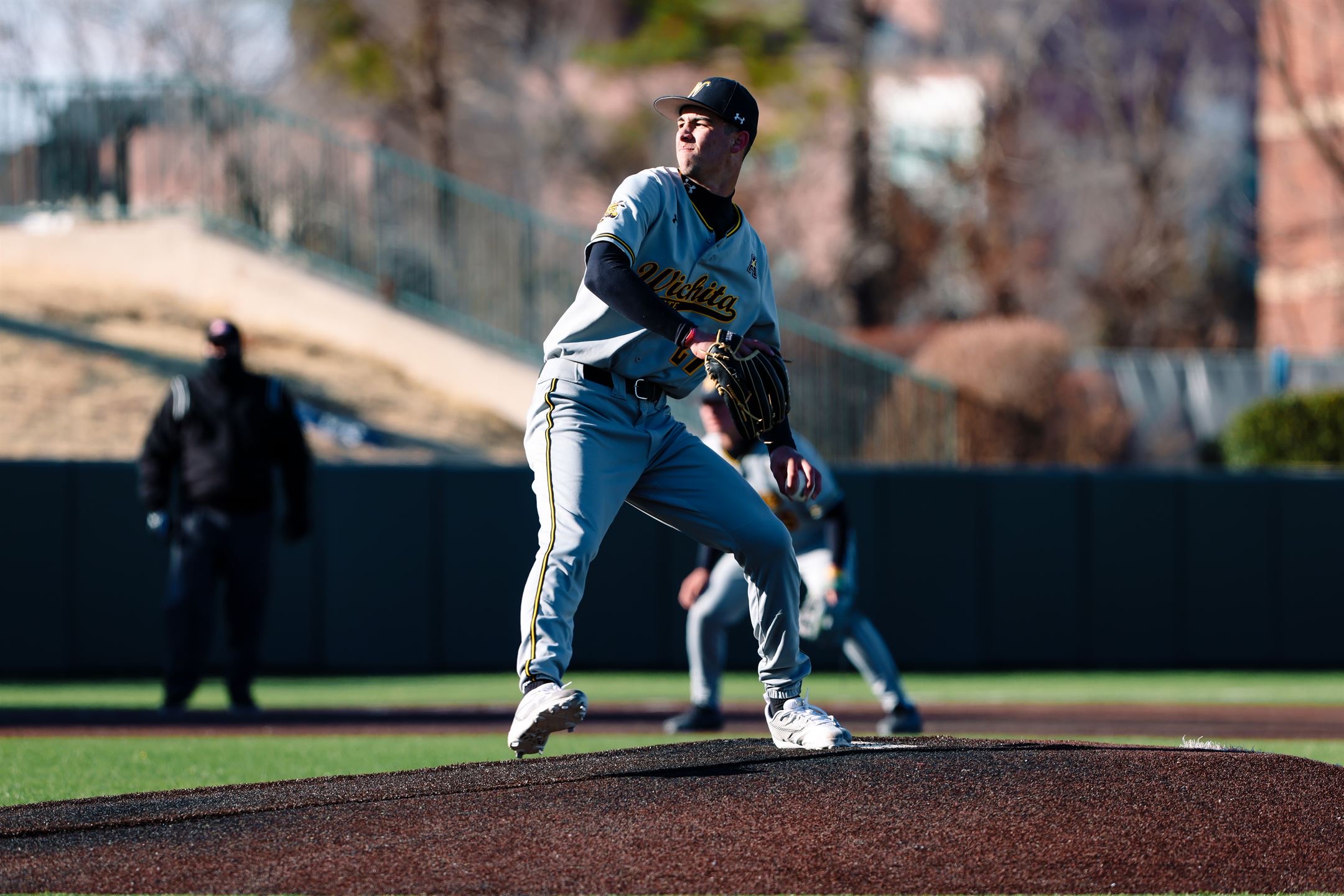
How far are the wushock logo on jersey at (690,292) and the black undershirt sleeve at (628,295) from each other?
147 millimetres

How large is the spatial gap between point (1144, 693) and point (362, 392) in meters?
8.88

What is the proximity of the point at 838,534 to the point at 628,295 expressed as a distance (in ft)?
12.1

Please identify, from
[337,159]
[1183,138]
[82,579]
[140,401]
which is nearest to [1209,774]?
[82,579]

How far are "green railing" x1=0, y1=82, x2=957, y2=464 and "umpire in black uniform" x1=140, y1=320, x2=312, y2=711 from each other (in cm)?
881

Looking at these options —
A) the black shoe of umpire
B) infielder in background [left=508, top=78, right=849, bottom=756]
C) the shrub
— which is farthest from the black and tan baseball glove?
the shrub

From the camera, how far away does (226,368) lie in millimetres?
9523

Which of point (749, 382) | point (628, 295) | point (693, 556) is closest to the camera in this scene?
point (628, 295)

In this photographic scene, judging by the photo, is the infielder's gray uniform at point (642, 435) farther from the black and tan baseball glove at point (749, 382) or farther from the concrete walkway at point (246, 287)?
the concrete walkway at point (246, 287)

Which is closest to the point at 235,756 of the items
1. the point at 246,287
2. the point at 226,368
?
the point at 226,368

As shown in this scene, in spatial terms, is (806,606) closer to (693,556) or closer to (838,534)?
(838,534)

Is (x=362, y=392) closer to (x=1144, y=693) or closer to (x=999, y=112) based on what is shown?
(x=1144, y=693)

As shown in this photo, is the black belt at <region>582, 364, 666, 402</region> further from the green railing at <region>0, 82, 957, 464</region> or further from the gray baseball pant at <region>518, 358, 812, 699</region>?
the green railing at <region>0, 82, 957, 464</region>

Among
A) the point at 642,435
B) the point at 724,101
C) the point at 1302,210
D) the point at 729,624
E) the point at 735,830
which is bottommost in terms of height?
the point at 735,830

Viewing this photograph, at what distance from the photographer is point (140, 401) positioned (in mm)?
15648
